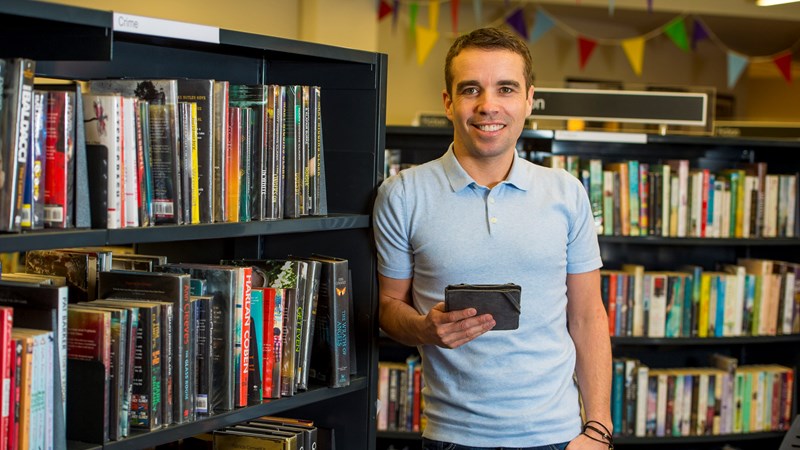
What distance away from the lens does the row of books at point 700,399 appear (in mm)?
3943

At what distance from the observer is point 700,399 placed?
13.2ft

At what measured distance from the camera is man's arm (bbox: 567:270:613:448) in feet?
6.70

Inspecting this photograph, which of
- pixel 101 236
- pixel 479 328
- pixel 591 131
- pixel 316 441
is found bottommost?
pixel 316 441

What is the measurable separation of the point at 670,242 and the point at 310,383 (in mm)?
2308

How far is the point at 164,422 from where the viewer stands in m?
1.63

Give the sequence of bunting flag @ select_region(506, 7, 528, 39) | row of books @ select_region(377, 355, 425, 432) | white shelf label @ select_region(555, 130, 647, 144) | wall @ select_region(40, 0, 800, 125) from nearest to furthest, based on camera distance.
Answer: white shelf label @ select_region(555, 130, 647, 144) → row of books @ select_region(377, 355, 425, 432) → wall @ select_region(40, 0, 800, 125) → bunting flag @ select_region(506, 7, 528, 39)

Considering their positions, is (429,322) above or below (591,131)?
below

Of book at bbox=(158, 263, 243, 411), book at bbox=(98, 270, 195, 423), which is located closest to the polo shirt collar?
book at bbox=(158, 263, 243, 411)

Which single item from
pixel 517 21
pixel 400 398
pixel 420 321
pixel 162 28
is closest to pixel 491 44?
pixel 420 321

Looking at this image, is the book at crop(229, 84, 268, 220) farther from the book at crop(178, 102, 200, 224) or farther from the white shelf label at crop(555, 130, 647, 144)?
the white shelf label at crop(555, 130, 647, 144)

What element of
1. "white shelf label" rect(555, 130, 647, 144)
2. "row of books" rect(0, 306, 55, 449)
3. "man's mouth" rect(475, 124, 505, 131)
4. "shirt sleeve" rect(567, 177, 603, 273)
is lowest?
"row of books" rect(0, 306, 55, 449)

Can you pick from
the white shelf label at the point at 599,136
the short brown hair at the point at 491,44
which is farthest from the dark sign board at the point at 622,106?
the short brown hair at the point at 491,44

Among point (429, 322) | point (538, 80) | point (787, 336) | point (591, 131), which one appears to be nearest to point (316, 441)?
point (429, 322)

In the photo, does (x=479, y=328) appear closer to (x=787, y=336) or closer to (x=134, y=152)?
(x=134, y=152)
